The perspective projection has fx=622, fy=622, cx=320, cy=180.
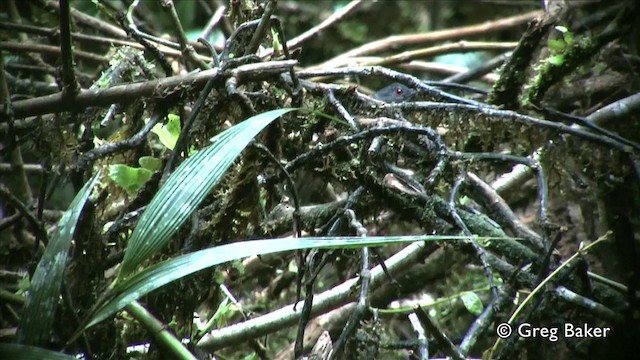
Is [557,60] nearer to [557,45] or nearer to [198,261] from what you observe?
[557,45]

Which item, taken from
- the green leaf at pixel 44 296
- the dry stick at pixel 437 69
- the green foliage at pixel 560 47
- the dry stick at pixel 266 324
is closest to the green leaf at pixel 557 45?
the green foliage at pixel 560 47

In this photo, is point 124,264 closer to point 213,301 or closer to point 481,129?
point 213,301

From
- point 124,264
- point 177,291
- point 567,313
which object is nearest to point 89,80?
point 177,291

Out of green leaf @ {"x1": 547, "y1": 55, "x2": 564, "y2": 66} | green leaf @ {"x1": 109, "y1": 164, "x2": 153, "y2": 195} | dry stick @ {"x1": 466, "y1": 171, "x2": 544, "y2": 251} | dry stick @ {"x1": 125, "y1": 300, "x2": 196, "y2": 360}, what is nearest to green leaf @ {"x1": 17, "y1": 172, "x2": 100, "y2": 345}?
dry stick @ {"x1": 125, "y1": 300, "x2": 196, "y2": 360}

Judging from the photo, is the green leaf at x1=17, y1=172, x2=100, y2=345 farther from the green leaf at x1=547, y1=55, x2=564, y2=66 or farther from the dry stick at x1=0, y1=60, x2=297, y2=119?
the green leaf at x1=547, y1=55, x2=564, y2=66

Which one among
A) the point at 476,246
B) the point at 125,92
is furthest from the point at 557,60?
the point at 125,92

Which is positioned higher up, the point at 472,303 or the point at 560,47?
the point at 560,47
